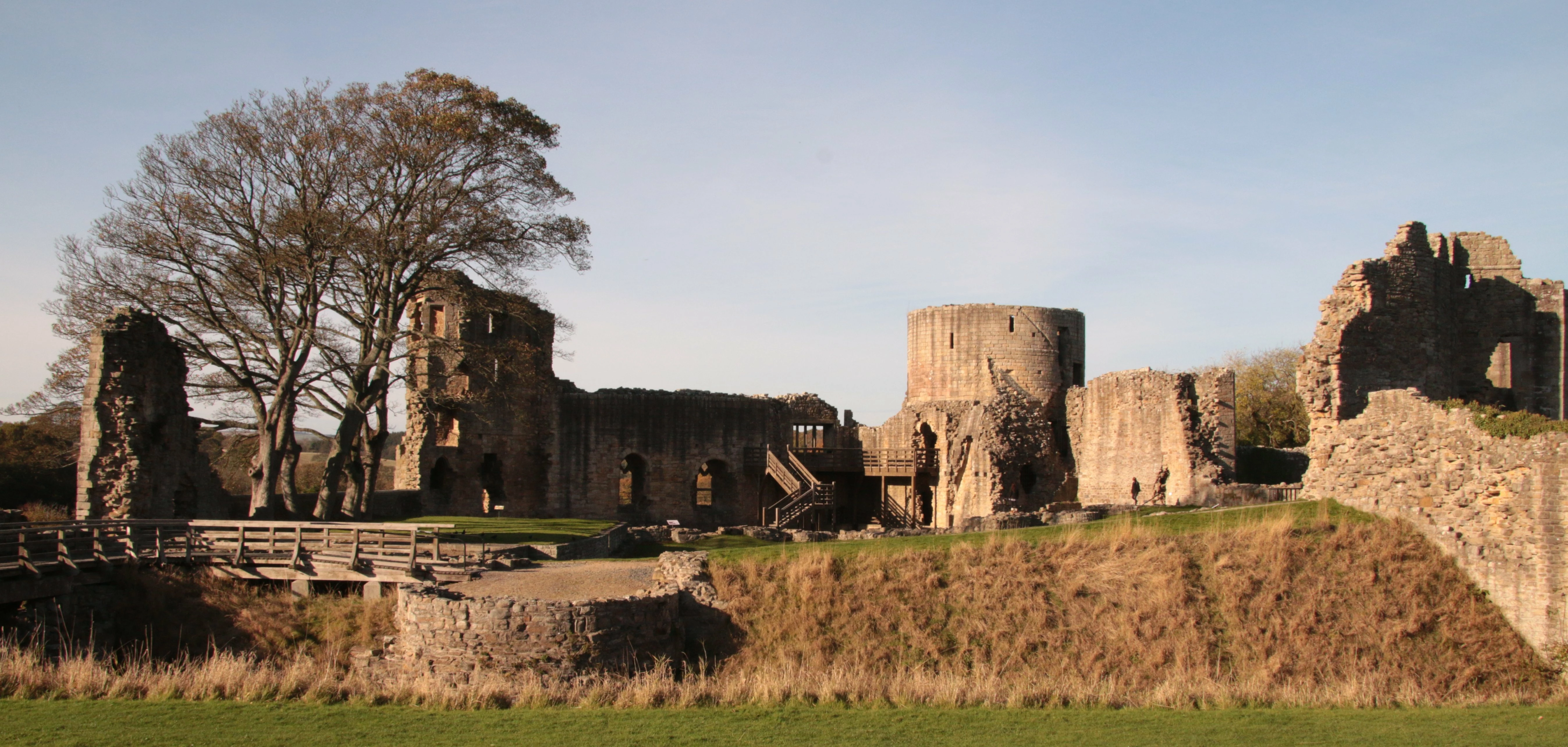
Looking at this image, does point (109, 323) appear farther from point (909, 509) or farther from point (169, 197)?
point (909, 509)

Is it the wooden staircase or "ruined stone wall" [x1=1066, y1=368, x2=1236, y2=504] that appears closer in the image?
"ruined stone wall" [x1=1066, y1=368, x2=1236, y2=504]

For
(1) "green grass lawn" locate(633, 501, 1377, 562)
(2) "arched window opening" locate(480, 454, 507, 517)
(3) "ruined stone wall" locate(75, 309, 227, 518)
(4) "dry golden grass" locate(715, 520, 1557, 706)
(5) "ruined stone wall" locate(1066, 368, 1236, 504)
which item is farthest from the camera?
(2) "arched window opening" locate(480, 454, 507, 517)

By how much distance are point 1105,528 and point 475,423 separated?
18.8 meters

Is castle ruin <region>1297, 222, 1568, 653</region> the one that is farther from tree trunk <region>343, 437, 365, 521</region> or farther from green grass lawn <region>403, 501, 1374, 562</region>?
tree trunk <region>343, 437, 365, 521</region>

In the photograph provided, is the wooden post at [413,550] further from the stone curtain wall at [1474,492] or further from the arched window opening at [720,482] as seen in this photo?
the arched window opening at [720,482]

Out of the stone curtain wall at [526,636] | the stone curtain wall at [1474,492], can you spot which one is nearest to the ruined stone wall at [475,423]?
the stone curtain wall at [526,636]

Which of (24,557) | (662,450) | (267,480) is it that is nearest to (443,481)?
(662,450)

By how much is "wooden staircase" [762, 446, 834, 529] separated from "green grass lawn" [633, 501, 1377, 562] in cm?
1128

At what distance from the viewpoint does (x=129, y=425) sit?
63.4 feet

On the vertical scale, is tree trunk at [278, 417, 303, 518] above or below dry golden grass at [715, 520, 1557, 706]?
above

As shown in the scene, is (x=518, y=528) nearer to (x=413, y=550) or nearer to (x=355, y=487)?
(x=355, y=487)

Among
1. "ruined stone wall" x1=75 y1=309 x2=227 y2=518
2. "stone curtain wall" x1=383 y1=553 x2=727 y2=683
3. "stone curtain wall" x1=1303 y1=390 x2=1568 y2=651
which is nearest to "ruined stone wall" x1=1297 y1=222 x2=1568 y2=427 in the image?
"stone curtain wall" x1=1303 y1=390 x2=1568 y2=651

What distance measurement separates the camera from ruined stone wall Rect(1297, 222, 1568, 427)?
20.0 meters

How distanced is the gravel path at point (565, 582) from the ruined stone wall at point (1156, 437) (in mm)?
11685
